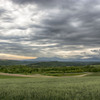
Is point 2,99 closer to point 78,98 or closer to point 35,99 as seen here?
point 35,99

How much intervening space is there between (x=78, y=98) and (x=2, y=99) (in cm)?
318

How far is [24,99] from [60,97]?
1.50 metres

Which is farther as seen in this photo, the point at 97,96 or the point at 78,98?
the point at 97,96

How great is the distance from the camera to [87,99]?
5.07 meters

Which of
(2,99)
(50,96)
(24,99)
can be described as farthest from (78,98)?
(2,99)

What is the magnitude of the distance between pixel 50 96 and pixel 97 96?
80.1 inches

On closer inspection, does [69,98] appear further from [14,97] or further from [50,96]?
[14,97]

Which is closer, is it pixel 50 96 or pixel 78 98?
pixel 78 98

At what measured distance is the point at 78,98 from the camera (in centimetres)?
508

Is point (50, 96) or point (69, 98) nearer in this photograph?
point (69, 98)

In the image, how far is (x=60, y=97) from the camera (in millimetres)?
5289

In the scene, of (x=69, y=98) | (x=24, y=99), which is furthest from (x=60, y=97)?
(x=24, y=99)

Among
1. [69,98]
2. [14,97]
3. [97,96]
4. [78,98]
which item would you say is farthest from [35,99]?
[97,96]

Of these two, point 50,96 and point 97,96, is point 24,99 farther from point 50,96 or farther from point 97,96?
point 97,96
